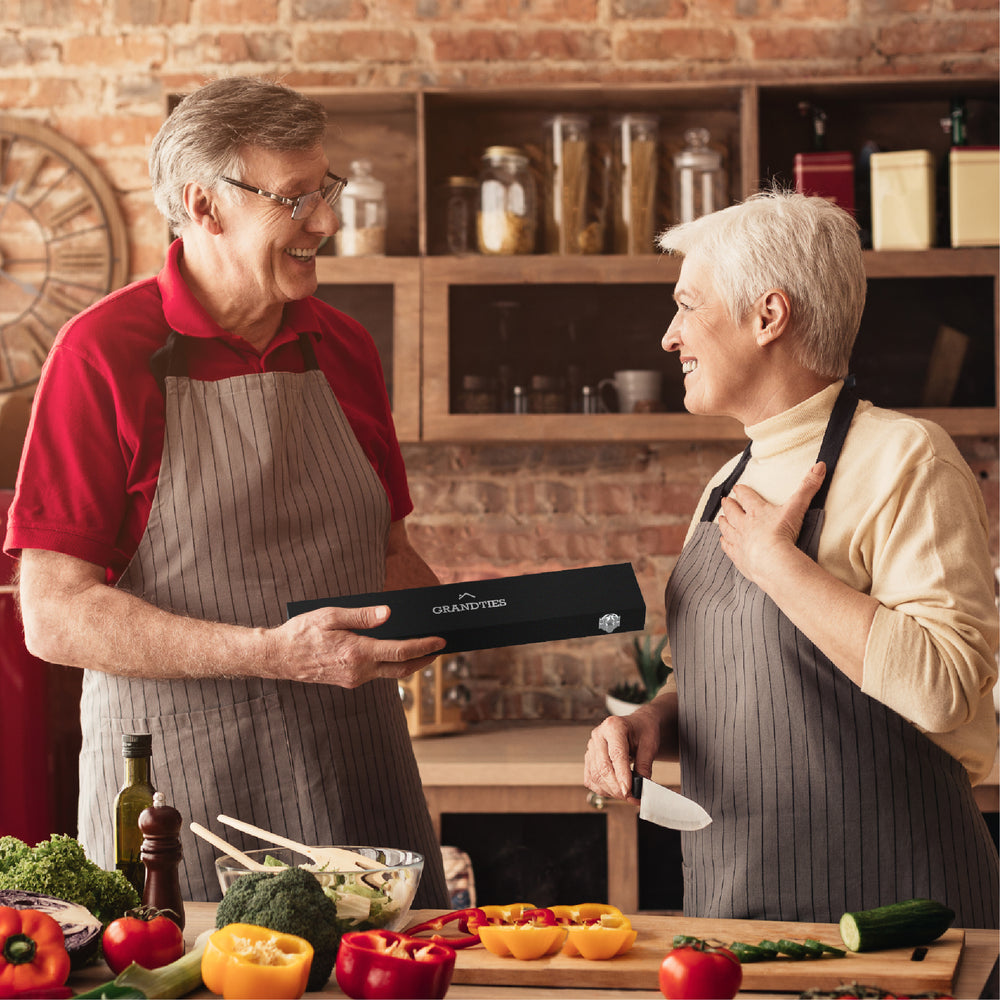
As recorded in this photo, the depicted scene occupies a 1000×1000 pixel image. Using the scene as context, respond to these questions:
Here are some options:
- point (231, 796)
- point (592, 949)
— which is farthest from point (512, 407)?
point (592, 949)

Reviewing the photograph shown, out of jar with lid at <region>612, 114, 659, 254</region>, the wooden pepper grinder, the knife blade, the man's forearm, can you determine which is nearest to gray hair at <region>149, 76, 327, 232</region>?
the man's forearm

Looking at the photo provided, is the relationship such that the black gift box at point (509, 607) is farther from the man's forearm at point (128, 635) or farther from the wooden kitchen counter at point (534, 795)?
the wooden kitchen counter at point (534, 795)

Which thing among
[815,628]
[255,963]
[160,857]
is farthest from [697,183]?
[255,963]

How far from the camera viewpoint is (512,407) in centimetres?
291

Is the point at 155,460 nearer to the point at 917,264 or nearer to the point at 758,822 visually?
the point at 758,822

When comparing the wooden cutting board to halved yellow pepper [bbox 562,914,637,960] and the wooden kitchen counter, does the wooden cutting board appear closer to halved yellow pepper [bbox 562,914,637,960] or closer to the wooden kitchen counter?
halved yellow pepper [bbox 562,914,637,960]

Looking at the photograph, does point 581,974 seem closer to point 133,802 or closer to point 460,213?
point 133,802

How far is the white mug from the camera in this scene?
2.89 meters

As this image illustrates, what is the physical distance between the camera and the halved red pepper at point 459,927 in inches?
45.0

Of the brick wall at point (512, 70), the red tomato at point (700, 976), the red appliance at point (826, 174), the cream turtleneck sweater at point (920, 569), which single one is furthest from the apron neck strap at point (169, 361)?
the red appliance at point (826, 174)

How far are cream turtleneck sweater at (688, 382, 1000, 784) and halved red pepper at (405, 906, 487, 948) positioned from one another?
0.48 metres

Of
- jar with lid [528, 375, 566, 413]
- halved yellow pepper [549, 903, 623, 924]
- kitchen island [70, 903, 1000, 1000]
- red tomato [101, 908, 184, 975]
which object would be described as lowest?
kitchen island [70, 903, 1000, 1000]

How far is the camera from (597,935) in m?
1.09

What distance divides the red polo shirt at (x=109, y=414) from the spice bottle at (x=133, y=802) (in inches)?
13.2
